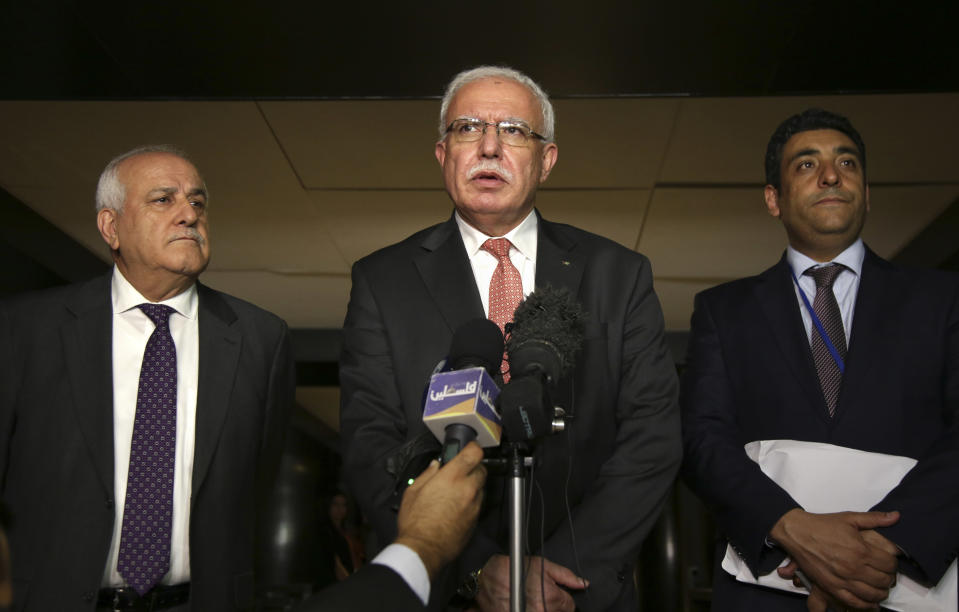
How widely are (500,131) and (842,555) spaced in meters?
1.31

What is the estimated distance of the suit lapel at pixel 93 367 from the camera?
97.1 inches

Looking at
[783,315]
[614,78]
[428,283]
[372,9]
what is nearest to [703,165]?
[614,78]

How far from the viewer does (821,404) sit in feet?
7.76

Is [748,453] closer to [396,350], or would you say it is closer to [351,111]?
[396,350]

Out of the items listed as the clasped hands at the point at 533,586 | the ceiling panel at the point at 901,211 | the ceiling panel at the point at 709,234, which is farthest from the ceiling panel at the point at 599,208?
the clasped hands at the point at 533,586

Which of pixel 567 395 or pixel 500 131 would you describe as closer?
pixel 567 395

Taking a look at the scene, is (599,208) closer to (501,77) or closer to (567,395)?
(501,77)

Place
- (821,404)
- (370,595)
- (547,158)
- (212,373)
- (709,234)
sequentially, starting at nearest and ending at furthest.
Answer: (370,595) < (821,404) < (547,158) < (212,373) < (709,234)

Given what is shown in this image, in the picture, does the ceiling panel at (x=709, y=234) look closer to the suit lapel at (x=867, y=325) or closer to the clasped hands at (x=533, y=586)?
the suit lapel at (x=867, y=325)

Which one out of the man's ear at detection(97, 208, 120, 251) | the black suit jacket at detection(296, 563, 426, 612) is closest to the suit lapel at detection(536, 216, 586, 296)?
the black suit jacket at detection(296, 563, 426, 612)

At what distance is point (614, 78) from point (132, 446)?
2.54 m

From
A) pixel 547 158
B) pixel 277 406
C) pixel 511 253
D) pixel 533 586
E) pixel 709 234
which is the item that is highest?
pixel 709 234

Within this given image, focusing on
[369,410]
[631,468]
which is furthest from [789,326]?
[369,410]

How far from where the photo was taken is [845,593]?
206 cm
